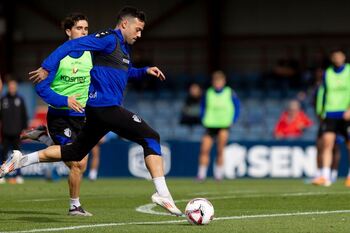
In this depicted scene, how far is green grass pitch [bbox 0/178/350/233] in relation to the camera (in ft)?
32.4

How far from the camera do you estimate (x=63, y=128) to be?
12023 mm

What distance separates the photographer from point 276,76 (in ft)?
103

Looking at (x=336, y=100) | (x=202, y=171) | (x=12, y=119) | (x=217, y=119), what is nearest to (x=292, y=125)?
(x=217, y=119)

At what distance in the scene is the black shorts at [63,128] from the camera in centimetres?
1198

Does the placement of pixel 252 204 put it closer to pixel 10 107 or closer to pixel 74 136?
pixel 74 136

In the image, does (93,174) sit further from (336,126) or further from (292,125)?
(336,126)

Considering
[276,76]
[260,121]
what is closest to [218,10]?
[276,76]

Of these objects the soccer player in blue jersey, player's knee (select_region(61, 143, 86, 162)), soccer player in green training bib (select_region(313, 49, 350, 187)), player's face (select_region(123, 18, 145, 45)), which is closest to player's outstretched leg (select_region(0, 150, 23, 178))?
the soccer player in blue jersey

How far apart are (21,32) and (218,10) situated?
285 inches

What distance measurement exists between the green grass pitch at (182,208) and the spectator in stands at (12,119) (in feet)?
20.0

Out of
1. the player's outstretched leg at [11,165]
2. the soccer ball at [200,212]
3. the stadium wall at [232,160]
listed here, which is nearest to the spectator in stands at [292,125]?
the stadium wall at [232,160]

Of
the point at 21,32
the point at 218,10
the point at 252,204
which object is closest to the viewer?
the point at 252,204

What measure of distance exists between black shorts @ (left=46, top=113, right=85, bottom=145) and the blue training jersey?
4.45 feet

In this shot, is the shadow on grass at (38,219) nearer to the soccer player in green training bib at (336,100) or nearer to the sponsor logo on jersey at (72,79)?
the sponsor logo on jersey at (72,79)
